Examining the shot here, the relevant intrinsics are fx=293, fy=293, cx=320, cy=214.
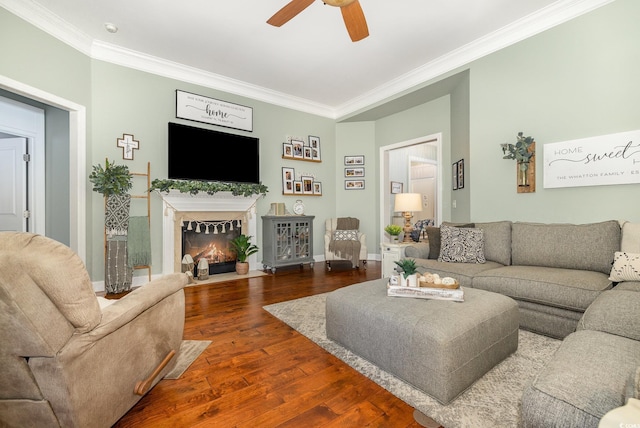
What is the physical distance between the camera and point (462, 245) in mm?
3137

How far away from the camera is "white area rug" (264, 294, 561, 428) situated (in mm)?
1397

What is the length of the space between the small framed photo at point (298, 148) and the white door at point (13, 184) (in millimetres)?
3841

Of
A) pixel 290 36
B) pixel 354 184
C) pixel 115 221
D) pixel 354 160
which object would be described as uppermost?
pixel 290 36

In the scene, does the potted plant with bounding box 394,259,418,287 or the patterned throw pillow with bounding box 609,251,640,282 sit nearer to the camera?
the potted plant with bounding box 394,259,418,287

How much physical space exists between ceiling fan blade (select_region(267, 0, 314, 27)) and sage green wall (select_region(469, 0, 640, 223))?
100 inches

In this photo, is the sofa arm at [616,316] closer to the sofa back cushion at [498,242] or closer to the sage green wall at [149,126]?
the sofa back cushion at [498,242]

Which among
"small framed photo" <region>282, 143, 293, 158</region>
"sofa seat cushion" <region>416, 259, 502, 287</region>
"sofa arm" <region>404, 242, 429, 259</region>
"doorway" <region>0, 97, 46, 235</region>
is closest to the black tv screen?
"small framed photo" <region>282, 143, 293, 158</region>

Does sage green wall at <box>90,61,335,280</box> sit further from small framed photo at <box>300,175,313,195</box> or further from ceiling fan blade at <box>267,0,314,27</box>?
ceiling fan blade at <box>267,0,314,27</box>

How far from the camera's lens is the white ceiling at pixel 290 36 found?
3.00m

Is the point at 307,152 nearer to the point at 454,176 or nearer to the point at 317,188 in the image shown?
the point at 317,188

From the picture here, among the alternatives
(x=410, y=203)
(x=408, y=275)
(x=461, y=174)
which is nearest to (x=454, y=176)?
(x=461, y=174)

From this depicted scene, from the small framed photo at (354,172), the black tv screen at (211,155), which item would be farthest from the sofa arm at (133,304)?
the small framed photo at (354,172)

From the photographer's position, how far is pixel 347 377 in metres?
1.77

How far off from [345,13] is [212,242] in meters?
3.59
